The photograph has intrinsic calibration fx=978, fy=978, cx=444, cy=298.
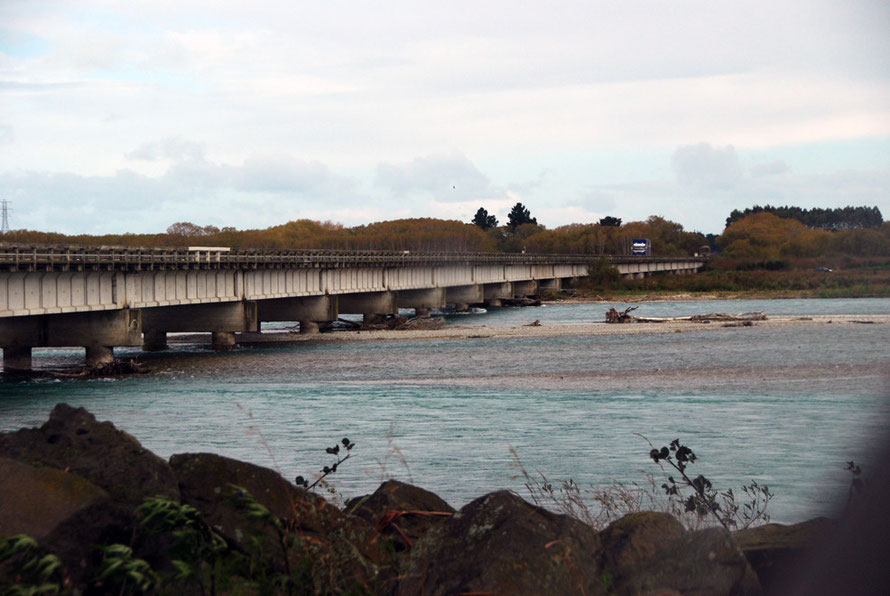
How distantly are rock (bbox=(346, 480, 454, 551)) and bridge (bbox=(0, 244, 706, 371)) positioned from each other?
37716 mm

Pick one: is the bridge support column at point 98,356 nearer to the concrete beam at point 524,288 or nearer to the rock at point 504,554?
the rock at point 504,554

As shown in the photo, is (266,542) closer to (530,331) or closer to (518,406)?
(518,406)

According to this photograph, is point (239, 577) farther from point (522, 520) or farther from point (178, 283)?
point (178, 283)

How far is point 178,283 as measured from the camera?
58.9m

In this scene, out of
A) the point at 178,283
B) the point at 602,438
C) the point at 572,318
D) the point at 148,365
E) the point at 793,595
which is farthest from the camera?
the point at 572,318

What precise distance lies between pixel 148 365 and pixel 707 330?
38.1 m

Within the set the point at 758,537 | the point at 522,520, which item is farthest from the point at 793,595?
the point at 758,537

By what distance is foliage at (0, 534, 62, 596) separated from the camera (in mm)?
5977

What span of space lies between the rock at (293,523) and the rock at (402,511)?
38 cm

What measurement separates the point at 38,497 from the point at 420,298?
98.1 meters

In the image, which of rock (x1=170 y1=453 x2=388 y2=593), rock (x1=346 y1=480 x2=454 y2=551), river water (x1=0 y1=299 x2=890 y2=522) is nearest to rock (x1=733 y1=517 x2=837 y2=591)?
river water (x1=0 y1=299 x2=890 y2=522)

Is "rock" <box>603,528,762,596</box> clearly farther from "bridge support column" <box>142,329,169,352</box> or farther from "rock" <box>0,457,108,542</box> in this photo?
"bridge support column" <box>142,329,169,352</box>

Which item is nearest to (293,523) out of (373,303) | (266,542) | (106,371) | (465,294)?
(266,542)

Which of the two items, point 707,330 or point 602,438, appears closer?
point 602,438
